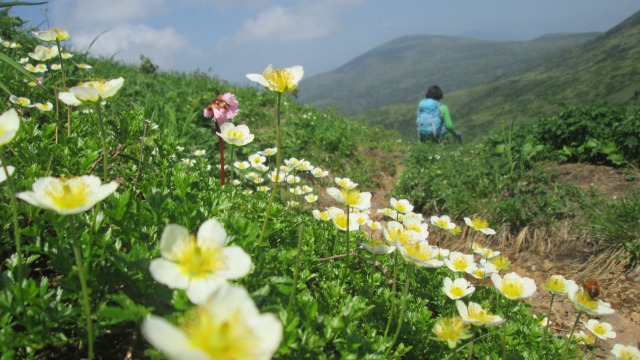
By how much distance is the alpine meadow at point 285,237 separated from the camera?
1132 millimetres

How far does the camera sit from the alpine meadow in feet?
3.71

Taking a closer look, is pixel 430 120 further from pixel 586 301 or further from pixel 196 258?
pixel 196 258

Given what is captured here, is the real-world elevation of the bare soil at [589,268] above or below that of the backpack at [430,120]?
below

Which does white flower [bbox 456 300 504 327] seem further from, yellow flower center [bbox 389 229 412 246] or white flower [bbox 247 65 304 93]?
white flower [bbox 247 65 304 93]

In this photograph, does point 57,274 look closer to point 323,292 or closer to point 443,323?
point 323,292

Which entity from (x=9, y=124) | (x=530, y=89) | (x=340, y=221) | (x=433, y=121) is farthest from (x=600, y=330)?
(x=530, y=89)

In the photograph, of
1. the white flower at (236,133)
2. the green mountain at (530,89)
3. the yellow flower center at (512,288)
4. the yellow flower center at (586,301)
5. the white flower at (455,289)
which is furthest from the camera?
the green mountain at (530,89)

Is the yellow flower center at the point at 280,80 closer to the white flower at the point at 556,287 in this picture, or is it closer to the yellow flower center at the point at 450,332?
the yellow flower center at the point at 450,332

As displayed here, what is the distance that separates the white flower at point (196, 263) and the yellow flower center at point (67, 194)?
294 millimetres

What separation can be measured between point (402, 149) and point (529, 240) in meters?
4.46

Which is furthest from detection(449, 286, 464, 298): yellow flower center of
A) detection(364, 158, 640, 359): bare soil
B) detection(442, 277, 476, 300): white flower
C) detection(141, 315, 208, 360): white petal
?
detection(141, 315, 208, 360): white petal

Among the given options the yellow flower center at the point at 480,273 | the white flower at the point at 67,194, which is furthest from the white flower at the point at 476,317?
the white flower at the point at 67,194

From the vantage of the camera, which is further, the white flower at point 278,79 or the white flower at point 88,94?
the white flower at point 278,79

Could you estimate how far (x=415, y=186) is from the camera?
20.6ft
